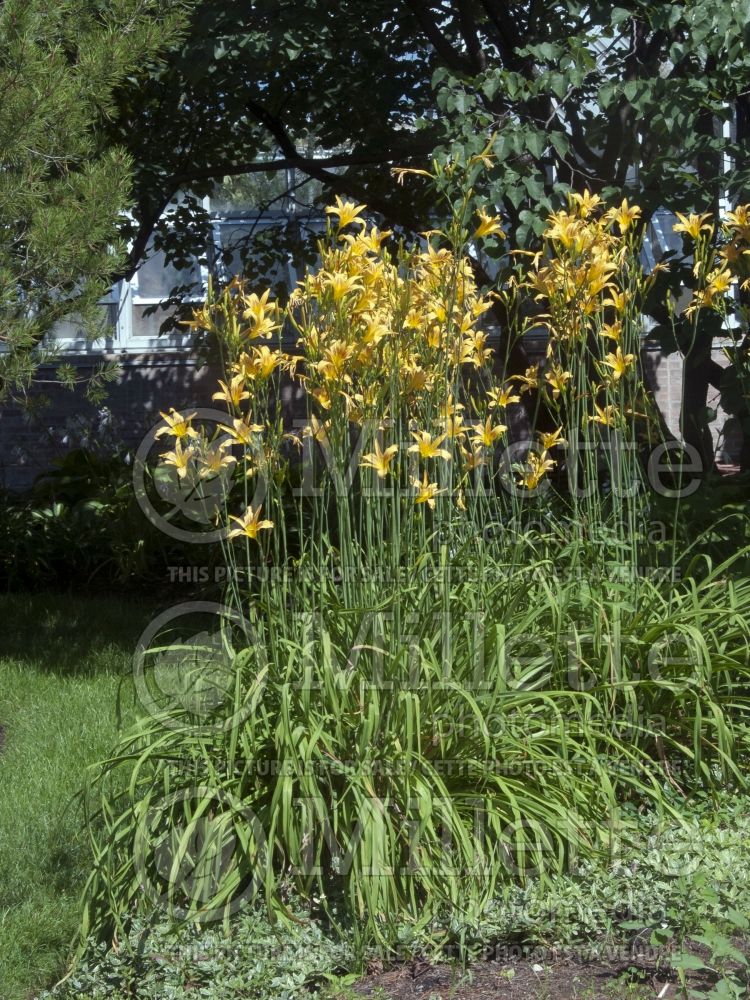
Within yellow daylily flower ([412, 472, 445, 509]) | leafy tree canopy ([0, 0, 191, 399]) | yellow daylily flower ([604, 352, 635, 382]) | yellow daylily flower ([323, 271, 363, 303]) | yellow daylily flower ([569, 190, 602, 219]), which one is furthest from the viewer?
leafy tree canopy ([0, 0, 191, 399])

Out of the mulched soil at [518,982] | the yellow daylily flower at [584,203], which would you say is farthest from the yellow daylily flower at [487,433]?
the mulched soil at [518,982]

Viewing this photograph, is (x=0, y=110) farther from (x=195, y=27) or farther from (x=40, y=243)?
(x=195, y=27)

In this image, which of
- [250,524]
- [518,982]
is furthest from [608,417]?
[518,982]

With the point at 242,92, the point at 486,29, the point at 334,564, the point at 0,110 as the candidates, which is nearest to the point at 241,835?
the point at 334,564

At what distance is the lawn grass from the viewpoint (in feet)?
9.58

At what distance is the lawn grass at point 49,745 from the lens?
2.92 meters

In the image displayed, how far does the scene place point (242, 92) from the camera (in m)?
6.84

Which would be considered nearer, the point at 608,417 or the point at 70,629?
the point at 608,417

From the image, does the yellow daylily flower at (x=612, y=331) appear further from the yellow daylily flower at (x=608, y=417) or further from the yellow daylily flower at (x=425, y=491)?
the yellow daylily flower at (x=425, y=491)

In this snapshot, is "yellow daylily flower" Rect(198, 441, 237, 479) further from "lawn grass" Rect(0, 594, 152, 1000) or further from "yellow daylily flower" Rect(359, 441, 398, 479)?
"lawn grass" Rect(0, 594, 152, 1000)

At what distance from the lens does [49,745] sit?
14.2 ft

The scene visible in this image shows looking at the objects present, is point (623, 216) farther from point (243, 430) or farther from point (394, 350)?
point (243, 430)

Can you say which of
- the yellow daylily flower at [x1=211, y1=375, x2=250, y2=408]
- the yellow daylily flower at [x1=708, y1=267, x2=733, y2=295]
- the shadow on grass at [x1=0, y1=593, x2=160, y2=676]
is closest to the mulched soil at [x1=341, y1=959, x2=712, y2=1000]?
the yellow daylily flower at [x1=211, y1=375, x2=250, y2=408]

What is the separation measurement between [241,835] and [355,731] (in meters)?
0.39
